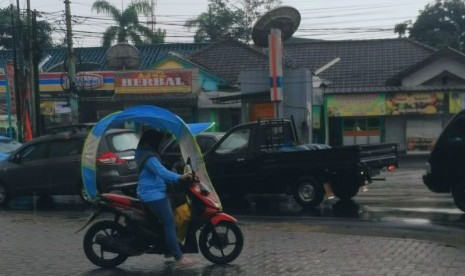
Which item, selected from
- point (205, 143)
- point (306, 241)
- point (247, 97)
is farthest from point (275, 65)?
point (306, 241)

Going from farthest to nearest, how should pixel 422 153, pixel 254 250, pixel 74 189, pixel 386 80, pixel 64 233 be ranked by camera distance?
pixel 386 80 < pixel 422 153 < pixel 74 189 < pixel 64 233 < pixel 254 250

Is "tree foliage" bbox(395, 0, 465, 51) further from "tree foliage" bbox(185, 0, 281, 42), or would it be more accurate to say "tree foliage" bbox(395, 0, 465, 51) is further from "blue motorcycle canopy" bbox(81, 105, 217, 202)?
"blue motorcycle canopy" bbox(81, 105, 217, 202)

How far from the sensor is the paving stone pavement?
8234 millimetres

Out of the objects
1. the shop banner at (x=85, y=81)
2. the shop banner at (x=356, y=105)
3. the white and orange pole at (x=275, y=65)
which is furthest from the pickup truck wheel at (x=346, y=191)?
the shop banner at (x=85, y=81)

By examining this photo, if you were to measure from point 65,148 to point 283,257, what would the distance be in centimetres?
916

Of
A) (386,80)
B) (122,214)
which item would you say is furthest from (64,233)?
(386,80)

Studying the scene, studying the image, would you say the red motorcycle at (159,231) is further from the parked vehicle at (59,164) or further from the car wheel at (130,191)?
the parked vehicle at (59,164)

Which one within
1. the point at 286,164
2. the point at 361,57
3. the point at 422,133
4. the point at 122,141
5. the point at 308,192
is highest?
the point at 361,57

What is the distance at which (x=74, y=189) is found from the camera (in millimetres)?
16688

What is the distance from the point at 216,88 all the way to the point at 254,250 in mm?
28646

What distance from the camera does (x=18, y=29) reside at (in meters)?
30.1

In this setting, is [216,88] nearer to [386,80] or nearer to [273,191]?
[386,80]

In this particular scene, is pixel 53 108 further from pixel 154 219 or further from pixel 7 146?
pixel 154 219

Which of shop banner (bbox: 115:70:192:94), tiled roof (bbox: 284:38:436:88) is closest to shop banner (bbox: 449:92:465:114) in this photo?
tiled roof (bbox: 284:38:436:88)
